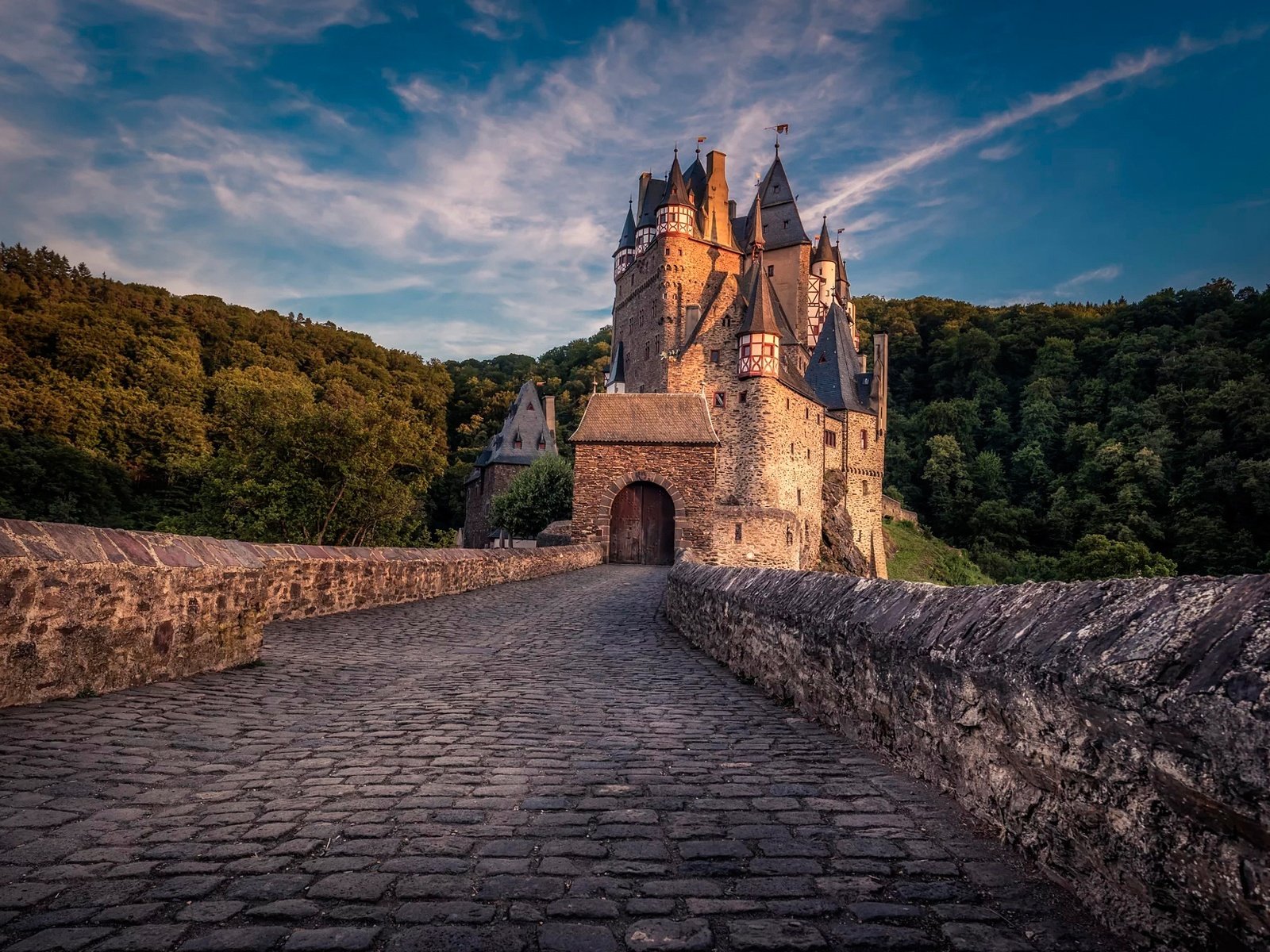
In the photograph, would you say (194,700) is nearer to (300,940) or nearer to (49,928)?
(49,928)

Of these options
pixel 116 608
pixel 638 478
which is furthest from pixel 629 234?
pixel 116 608

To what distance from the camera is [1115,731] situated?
82.0 inches

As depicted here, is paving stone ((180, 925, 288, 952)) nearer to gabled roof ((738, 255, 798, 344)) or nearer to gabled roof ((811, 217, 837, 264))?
gabled roof ((738, 255, 798, 344))

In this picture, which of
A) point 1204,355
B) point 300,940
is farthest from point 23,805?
point 1204,355

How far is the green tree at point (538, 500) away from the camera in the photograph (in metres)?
37.9

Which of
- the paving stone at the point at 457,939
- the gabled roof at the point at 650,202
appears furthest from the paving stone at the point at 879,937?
the gabled roof at the point at 650,202

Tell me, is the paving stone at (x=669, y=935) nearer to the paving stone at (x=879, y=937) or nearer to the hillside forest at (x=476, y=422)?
the paving stone at (x=879, y=937)

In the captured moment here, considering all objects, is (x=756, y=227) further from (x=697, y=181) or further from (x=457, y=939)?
(x=457, y=939)

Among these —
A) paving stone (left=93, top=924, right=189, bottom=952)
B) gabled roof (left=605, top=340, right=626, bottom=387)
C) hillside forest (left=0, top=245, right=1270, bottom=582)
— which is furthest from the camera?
gabled roof (left=605, top=340, right=626, bottom=387)

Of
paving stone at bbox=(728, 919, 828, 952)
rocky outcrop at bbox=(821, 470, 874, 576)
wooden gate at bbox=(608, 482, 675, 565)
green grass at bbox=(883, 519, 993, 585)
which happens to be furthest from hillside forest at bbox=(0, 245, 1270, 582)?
paving stone at bbox=(728, 919, 828, 952)

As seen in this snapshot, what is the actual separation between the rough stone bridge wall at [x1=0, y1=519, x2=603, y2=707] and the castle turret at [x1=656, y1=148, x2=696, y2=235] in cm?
4847

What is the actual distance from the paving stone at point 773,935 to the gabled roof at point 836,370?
52786mm

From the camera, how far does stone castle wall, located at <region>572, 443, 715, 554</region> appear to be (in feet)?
95.7

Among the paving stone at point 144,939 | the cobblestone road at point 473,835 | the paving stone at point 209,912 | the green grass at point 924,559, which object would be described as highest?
the paving stone at point 144,939
